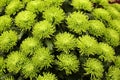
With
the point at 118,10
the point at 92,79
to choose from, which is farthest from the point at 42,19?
the point at 118,10

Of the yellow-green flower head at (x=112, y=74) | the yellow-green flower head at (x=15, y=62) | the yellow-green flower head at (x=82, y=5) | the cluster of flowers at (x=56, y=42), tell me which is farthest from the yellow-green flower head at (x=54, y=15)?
the yellow-green flower head at (x=112, y=74)

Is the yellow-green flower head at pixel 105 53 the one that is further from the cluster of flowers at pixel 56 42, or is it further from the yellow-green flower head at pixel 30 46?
the yellow-green flower head at pixel 30 46

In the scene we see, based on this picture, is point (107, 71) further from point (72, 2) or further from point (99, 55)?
point (72, 2)

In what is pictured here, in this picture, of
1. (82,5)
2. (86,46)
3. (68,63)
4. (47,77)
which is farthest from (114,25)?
(47,77)

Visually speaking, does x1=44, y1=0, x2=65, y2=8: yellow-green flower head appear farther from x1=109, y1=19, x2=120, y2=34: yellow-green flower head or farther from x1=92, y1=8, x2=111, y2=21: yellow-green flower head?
x1=109, y1=19, x2=120, y2=34: yellow-green flower head

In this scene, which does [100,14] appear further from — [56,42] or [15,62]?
[15,62]

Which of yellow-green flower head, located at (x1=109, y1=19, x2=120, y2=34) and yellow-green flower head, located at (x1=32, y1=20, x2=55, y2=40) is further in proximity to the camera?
yellow-green flower head, located at (x1=109, y1=19, x2=120, y2=34)

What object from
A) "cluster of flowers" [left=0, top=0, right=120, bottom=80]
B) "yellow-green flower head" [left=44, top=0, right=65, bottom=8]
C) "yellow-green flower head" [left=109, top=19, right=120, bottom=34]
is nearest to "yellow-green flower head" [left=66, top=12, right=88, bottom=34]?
"cluster of flowers" [left=0, top=0, right=120, bottom=80]
